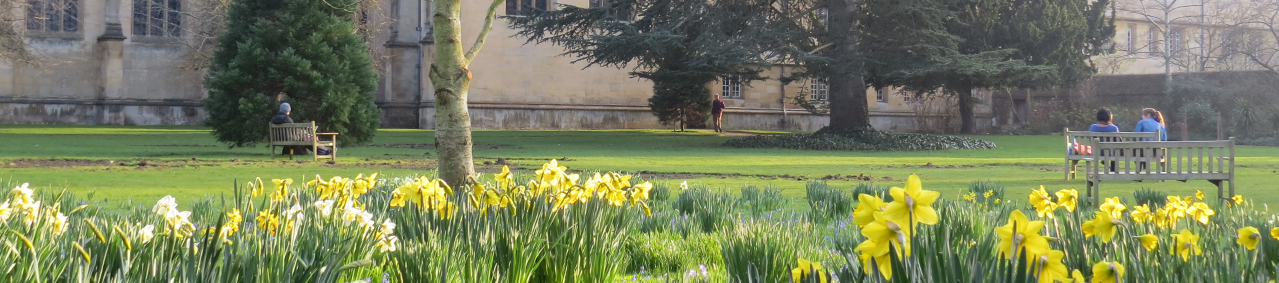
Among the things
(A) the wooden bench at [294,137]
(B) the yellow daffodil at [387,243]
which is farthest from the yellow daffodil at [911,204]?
(A) the wooden bench at [294,137]

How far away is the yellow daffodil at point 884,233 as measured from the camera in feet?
5.98

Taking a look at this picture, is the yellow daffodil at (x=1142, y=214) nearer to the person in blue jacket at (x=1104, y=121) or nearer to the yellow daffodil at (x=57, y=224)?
the yellow daffodil at (x=57, y=224)

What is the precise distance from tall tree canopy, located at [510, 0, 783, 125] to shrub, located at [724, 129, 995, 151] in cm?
174

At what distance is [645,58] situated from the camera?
24438 mm

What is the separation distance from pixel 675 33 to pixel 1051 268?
850 inches

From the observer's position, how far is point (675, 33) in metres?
23.4

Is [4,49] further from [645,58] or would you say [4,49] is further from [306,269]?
[306,269]

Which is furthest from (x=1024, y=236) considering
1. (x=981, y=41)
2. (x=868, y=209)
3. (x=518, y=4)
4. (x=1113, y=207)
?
(x=518, y=4)

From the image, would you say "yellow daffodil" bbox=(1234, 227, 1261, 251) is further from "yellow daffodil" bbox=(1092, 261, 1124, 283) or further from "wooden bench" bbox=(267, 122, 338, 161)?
"wooden bench" bbox=(267, 122, 338, 161)

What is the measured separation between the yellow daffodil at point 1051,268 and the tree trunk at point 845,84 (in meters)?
21.1

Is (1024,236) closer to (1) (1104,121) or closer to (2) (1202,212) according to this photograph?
(2) (1202,212)

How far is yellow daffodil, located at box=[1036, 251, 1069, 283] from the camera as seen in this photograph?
75.6 inches

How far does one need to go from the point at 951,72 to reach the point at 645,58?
7005 mm

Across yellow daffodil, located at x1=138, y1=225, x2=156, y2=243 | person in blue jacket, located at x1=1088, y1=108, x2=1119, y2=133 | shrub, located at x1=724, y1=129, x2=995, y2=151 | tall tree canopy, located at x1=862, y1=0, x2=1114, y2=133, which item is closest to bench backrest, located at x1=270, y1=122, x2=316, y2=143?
shrub, located at x1=724, y1=129, x2=995, y2=151
